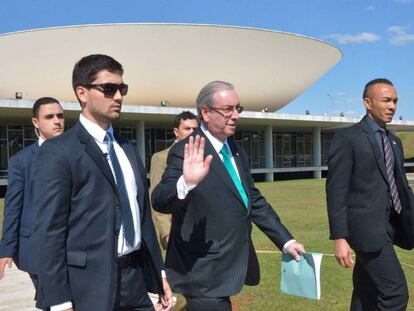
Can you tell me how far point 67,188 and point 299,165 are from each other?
37.8m

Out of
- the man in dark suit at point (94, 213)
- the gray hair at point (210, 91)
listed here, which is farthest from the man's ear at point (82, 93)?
the gray hair at point (210, 91)

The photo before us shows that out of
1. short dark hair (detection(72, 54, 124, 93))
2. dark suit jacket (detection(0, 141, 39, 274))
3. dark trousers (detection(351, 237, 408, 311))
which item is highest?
short dark hair (detection(72, 54, 124, 93))

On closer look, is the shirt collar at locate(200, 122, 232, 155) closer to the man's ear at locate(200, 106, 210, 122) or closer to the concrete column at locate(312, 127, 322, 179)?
the man's ear at locate(200, 106, 210, 122)

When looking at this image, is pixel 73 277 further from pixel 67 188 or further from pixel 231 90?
pixel 231 90

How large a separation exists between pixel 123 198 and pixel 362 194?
204 centimetres

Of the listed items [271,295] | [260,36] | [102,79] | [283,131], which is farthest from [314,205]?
[283,131]

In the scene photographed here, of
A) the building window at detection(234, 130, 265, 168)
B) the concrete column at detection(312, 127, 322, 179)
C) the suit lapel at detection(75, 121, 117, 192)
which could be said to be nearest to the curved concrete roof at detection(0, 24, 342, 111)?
the building window at detection(234, 130, 265, 168)

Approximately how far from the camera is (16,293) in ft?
20.8

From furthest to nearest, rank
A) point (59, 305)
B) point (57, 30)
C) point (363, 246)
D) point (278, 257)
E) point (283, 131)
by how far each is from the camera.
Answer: point (283, 131) → point (57, 30) → point (278, 257) → point (363, 246) → point (59, 305)

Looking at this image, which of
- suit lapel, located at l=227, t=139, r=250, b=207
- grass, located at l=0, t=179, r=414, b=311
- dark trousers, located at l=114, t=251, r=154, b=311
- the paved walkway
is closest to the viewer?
dark trousers, located at l=114, t=251, r=154, b=311

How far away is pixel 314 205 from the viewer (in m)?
15.8

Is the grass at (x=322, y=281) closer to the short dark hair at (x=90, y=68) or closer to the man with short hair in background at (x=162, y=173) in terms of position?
the man with short hair in background at (x=162, y=173)

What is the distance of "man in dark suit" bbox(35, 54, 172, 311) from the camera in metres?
2.48

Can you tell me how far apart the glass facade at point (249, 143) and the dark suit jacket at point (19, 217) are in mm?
23065
